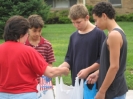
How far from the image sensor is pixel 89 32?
4172 millimetres

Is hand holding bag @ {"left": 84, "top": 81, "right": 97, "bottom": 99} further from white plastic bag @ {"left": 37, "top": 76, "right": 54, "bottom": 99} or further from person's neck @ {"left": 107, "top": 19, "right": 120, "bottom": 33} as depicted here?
person's neck @ {"left": 107, "top": 19, "right": 120, "bottom": 33}

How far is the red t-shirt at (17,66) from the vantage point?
11.0ft

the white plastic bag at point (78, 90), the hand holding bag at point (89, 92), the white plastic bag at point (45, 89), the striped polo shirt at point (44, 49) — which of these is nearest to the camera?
the hand holding bag at point (89, 92)

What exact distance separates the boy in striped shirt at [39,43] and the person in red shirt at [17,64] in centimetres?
105

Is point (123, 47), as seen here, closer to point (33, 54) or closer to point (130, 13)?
point (33, 54)

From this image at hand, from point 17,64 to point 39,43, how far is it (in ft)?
4.67

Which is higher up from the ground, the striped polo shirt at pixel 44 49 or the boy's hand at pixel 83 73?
the striped polo shirt at pixel 44 49

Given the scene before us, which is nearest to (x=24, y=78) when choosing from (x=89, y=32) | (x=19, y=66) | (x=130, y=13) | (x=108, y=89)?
(x=19, y=66)

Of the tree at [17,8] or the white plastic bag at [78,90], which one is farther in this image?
the tree at [17,8]

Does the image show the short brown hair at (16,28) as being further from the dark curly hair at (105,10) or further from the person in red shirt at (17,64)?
the dark curly hair at (105,10)

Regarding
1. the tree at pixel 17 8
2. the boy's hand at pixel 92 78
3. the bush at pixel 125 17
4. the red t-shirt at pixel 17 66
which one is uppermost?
the red t-shirt at pixel 17 66

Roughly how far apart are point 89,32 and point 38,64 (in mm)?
1018

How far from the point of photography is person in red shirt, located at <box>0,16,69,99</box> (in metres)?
3.35

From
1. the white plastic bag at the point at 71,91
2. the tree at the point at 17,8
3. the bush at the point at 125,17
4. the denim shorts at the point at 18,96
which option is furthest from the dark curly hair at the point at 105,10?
the bush at the point at 125,17
